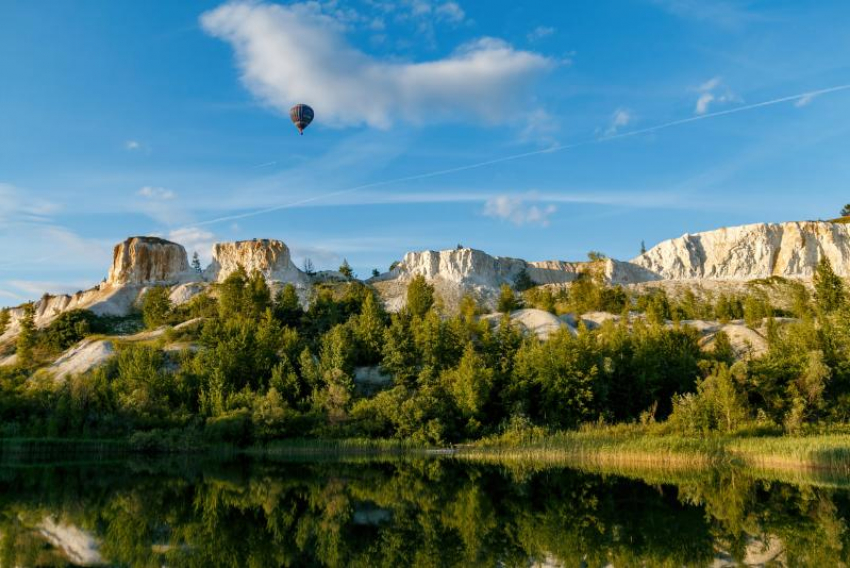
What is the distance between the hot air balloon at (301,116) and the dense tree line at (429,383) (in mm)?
15388

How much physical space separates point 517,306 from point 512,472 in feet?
158

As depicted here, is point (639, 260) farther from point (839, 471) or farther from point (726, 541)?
point (726, 541)

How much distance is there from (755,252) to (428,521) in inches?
3976

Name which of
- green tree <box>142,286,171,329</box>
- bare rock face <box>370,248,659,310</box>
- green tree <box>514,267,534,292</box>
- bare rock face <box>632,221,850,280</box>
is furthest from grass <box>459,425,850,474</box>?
bare rock face <box>632,221,850,280</box>

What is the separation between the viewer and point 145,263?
327ft

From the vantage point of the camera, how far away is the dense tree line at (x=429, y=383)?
→ 40062 mm

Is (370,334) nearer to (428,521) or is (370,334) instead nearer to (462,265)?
(428,521)

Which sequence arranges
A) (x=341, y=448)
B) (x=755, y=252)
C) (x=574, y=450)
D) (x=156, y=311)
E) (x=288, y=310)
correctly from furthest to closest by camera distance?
(x=755, y=252), (x=156, y=311), (x=288, y=310), (x=341, y=448), (x=574, y=450)

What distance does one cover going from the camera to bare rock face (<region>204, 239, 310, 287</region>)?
331 ft

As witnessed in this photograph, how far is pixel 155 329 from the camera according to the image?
7069 centimetres

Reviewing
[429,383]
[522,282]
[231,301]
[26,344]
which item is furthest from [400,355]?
[522,282]

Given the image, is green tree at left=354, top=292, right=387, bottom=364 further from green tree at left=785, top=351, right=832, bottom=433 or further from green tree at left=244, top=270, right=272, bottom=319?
green tree at left=785, top=351, right=832, bottom=433

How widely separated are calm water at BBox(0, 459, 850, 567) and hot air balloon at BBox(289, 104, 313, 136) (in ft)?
99.5

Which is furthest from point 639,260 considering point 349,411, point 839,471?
point 839,471
